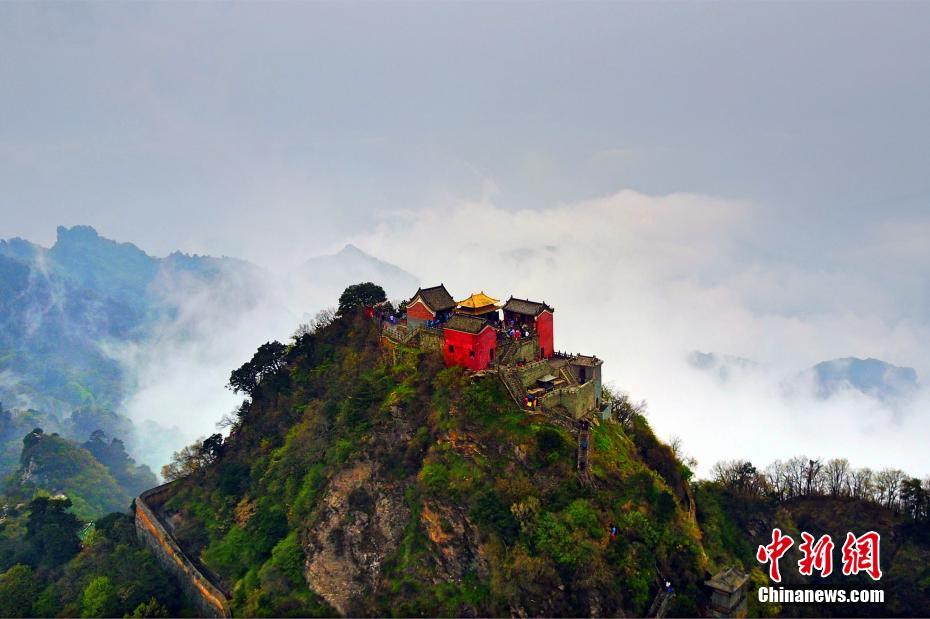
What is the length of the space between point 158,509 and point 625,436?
4160cm

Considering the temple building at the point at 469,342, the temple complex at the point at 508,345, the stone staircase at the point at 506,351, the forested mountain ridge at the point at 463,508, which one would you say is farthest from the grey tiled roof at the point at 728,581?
the temple building at the point at 469,342

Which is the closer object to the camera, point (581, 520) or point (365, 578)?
point (581, 520)

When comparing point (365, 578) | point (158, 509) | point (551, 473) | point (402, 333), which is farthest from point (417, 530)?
point (158, 509)

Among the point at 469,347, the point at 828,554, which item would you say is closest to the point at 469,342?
the point at 469,347

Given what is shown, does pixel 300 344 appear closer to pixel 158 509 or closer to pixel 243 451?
pixel 243 451

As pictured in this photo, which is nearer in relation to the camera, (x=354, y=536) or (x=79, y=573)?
(x=354, y=536)

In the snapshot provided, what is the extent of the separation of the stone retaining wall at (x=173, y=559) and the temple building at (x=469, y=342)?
74.4 feet

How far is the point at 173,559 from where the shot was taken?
48.6 meters

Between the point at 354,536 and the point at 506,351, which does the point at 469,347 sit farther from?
the point at 354,536

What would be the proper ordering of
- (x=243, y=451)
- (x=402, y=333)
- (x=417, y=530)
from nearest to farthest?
(x=417, y=530), (x=402, y=333), (x=243, y=451)

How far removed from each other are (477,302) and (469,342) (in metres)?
7.02

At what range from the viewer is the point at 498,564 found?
35.9 m

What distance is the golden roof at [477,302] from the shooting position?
49.7 metres

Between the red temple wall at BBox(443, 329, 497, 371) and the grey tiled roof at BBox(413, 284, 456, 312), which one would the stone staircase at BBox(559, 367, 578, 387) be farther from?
the grey tiled roof at BBox(413, 284, 456, 312)
